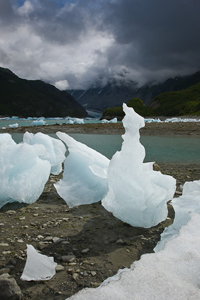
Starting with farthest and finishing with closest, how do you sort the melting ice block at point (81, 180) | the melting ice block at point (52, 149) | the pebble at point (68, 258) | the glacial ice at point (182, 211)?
the melting ice block at point (52, 149)
the melting ice block at point (81, 180)
the glacial ice at point (182, 211)
the pebble at point (68, 258)

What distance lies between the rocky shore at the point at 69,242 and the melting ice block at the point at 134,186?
0.79ft

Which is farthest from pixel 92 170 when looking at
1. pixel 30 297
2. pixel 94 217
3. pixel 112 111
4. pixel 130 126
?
pixel 112 111

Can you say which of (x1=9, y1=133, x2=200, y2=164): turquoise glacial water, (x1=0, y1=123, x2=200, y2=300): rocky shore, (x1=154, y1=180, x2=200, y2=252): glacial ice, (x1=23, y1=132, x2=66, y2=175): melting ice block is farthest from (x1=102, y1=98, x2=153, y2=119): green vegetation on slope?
(x1=154, y1=180, x2=200, y2=252): glacial ice

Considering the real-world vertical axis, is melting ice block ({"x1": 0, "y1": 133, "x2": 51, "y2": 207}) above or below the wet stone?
above

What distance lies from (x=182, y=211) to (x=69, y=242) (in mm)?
1757

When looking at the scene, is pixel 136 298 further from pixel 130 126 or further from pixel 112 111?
pixel 112 111

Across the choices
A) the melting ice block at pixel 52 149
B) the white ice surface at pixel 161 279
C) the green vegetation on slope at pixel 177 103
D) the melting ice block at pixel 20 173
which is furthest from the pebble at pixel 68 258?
the green vegetation on slope at pixel 177 103

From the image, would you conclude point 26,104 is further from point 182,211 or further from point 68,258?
point 68,258

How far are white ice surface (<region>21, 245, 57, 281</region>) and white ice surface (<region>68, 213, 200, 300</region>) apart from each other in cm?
92

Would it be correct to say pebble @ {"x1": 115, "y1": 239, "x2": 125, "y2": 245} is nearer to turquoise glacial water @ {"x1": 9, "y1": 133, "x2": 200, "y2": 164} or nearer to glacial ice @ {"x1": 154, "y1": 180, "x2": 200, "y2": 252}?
glacial ice @ {"x1": 154, "y1": 180, "x2": 200, "y2": 252}

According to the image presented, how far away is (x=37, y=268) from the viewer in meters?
2.85

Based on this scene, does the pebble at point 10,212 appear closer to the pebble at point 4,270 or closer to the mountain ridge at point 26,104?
the pebble at point 4,270

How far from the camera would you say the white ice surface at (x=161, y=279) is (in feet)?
6.41

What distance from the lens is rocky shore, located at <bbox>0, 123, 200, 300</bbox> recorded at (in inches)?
109
